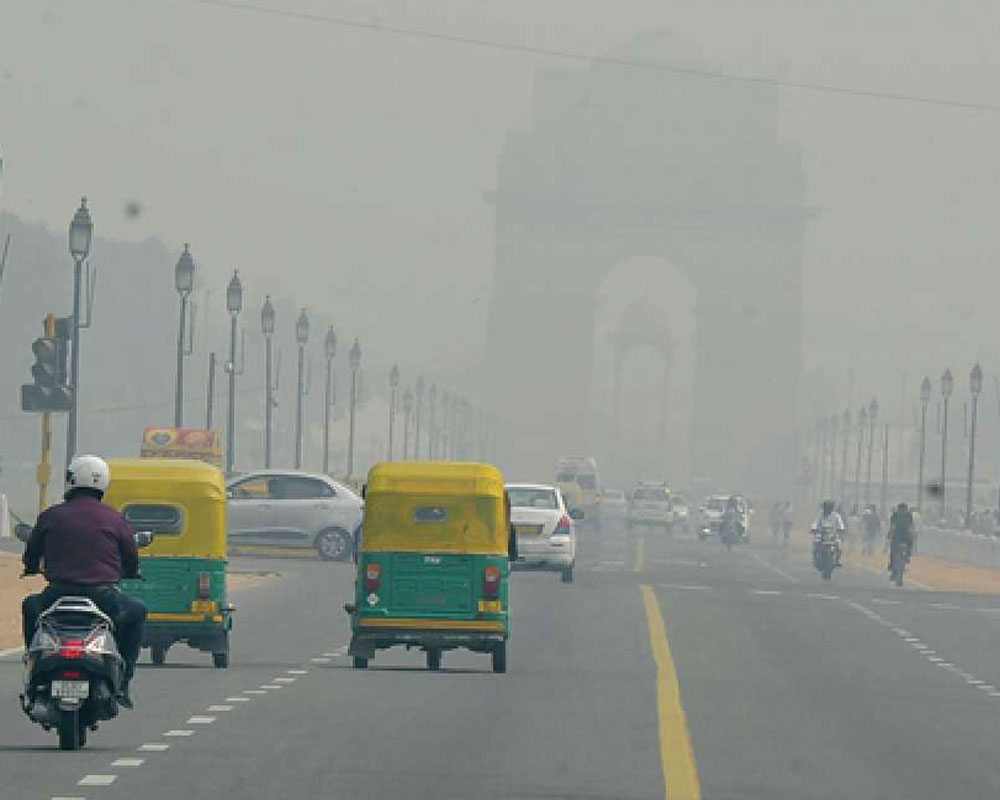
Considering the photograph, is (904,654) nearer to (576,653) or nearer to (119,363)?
(576,653)

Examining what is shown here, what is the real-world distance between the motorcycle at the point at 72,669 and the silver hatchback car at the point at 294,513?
35.1 metres

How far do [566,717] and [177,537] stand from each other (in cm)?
517

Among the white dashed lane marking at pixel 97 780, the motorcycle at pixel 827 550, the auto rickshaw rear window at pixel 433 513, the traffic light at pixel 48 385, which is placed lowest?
the motorcycle at pixel 827 550

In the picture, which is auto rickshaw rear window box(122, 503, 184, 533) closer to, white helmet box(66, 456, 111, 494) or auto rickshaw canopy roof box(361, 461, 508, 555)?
auto rickshaw canopy roof box(361, 461, 508, 555)

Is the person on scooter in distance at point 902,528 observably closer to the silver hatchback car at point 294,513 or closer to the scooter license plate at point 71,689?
the silver hatchback car at point 294,513

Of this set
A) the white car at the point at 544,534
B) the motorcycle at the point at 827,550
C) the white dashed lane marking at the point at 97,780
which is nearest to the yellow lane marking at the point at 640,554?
the motorcycle at the point at 827,550

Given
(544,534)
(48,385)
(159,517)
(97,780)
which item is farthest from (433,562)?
(544,534)

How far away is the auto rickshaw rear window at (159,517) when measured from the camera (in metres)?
24.3

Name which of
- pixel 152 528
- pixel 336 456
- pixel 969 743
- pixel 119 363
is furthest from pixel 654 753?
pixel 336 456

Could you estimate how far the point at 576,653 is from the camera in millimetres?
29000

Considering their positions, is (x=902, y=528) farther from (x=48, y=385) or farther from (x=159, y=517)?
(x=159, y=517)

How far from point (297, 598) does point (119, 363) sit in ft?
421

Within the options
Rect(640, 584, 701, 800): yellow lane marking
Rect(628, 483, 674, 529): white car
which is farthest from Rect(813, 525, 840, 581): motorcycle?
Rect(628, 483, 674, 529): white car

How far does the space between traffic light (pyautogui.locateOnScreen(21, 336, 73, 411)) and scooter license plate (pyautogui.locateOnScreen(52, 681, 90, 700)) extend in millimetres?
22572
